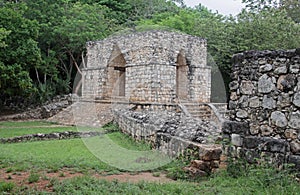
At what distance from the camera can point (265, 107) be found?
5445 mm

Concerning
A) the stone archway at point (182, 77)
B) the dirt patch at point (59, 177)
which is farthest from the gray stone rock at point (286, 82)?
the stone archway at point (182, 77)

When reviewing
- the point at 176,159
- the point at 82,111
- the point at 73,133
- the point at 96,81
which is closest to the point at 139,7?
the point at 96,81

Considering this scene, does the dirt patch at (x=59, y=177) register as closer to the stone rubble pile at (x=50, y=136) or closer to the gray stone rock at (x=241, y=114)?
the gray stone rock at (x=241, y=114)

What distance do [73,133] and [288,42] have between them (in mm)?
15010

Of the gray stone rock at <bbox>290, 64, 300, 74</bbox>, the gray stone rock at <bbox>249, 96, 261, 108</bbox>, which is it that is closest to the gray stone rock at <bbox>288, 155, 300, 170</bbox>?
the gray stone rock at <bbox>249, 96, 261, 108</bbox>

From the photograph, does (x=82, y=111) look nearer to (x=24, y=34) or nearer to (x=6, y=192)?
(x=24, y=34)

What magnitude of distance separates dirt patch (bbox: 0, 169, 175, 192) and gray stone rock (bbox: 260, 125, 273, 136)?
5.65ft

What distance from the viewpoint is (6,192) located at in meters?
4.91

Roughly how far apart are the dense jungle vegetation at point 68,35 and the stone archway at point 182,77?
14.7ft

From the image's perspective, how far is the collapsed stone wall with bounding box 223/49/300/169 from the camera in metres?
5.07

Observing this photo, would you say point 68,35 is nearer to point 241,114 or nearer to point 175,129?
point 175,129

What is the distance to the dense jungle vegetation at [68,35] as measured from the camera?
61.1 feet

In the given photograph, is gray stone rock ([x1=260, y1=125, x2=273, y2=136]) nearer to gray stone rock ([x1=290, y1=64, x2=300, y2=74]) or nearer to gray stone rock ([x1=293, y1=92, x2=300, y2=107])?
gray stone rock ([x1=293, y1=92, x2=300, y2=107])

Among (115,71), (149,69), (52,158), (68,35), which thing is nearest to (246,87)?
(52,158)
